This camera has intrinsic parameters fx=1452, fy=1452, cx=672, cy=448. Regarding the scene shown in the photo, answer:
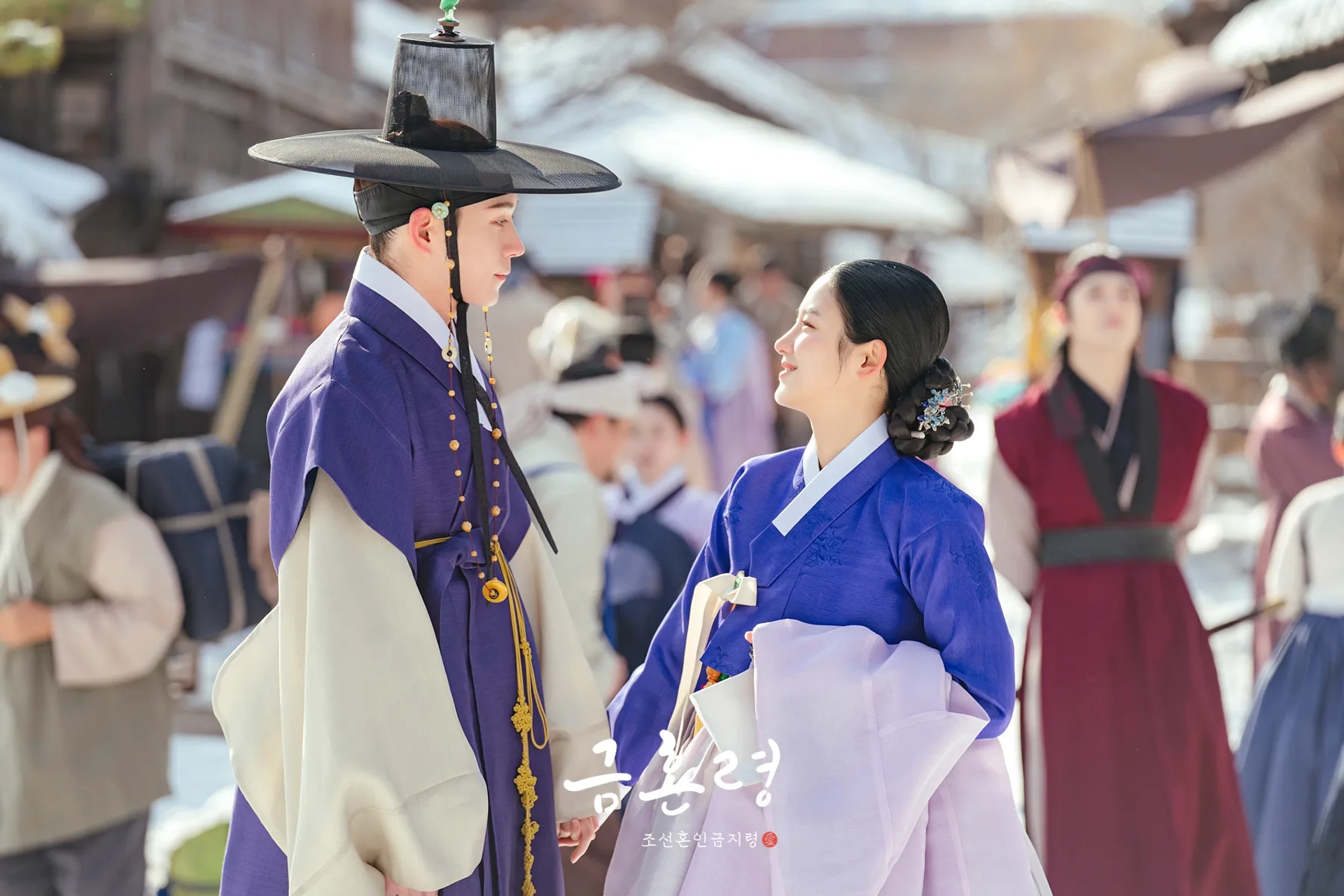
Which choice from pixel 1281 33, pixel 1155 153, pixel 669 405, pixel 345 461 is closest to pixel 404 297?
pixel 345 461

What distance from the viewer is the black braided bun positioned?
229cm

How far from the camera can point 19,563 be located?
330 cm

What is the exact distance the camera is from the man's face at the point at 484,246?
86.5 inches

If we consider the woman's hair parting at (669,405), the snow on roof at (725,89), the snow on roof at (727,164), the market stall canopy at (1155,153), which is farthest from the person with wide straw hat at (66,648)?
the snow on roof at (725,89)

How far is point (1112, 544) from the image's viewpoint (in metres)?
3.59

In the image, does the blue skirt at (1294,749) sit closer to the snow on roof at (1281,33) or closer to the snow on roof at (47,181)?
the snow on roof at (1281,33)

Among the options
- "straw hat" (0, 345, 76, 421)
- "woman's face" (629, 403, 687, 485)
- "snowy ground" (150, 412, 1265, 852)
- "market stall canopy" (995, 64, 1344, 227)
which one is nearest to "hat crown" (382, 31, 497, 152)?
"straw hat" (0, 345, 76, 421)

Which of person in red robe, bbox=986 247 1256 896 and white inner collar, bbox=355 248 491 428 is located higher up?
white inner collar, bbox=355 248 491 428

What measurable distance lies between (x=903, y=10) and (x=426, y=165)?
112 feet

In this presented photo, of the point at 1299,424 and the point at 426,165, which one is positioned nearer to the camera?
the point at 426,165

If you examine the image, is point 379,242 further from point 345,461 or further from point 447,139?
point 345,461

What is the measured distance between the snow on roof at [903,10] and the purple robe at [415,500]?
98.2ft

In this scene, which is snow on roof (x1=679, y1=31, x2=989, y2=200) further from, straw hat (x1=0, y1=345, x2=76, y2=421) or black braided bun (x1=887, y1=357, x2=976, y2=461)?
black braided bun (x1=887, y1=357, x2=976, y2=461)

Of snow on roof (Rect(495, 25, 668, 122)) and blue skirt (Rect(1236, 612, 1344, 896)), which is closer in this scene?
blue skirt (Rect(1236, 612, 1344, 896))
